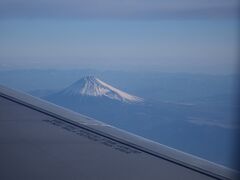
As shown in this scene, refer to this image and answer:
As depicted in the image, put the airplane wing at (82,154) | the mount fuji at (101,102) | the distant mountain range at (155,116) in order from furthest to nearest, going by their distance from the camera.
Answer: the mount fuji at (101,102) → the distant mountain range at (155,116) → the airplane wing at (82,154)

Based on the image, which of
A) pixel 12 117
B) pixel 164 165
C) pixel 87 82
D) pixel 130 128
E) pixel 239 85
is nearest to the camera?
pixel 239 85

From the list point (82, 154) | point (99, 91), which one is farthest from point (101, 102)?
point (82, 154)

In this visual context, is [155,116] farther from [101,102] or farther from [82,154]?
[82,154]

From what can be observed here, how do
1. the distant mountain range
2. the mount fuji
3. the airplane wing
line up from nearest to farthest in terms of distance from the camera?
the airplane wing, the distant mountain range, the mount fuji

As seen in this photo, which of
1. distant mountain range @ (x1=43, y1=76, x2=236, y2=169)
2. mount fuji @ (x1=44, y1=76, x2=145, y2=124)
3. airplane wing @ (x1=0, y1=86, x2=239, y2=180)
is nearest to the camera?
airplane wing @ (x1=0, y1=86, x2=239, y2=180)

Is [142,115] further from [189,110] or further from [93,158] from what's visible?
[93,158]

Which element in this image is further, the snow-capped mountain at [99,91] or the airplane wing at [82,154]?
the snow-capped mountain at [99,91]

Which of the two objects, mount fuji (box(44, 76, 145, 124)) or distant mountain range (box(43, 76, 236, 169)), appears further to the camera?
mount fuji (box(44, 76, 145, 124))

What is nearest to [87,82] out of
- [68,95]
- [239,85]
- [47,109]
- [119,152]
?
[68,95]
